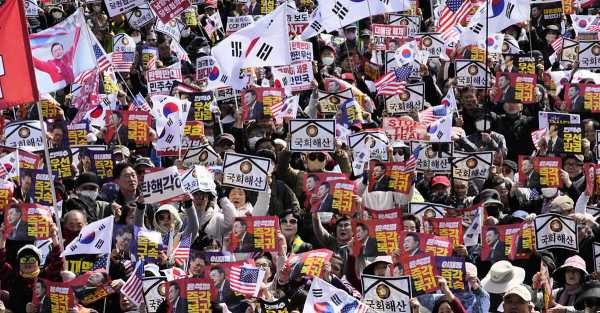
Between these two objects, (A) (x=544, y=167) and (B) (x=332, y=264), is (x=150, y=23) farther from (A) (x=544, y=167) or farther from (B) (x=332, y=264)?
(B) (x=332, y=264)

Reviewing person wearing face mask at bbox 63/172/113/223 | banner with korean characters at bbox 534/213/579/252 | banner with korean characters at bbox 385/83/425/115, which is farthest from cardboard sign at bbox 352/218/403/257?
banner with korean characters at bbox 385/83/425/115

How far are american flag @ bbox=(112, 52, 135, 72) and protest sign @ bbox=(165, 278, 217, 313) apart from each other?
857cm

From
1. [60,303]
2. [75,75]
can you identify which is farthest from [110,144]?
[60,303]

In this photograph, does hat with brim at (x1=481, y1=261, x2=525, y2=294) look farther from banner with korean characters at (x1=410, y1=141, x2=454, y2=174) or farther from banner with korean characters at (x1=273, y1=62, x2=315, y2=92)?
banner with korean characters at (x1=273, y1=62, x2=315, y2=92)

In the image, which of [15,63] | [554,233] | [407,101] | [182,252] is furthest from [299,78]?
[15,63]

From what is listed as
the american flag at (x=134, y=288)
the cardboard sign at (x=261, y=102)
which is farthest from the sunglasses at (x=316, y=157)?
the american flag at (x=134, y=288)

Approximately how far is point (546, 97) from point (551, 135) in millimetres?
2588

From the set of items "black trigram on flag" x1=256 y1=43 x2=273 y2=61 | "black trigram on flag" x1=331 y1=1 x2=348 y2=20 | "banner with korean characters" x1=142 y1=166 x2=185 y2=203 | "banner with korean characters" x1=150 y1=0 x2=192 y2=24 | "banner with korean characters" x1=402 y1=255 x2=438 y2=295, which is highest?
"banner with korean characters" x1=150 y1=0 x2=192 y2=24

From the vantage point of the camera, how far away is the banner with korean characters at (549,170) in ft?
63.9

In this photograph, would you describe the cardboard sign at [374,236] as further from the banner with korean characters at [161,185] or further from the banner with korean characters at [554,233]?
the banner with korean characters at [161,185]

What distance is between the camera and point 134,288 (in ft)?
50.9

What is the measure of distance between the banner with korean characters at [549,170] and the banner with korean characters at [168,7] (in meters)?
6.39

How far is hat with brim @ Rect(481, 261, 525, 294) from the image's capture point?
634 inches

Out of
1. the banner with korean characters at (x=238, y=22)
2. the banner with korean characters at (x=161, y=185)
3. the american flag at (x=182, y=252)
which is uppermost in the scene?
the banner with korean characters at (x=238, y=22)
